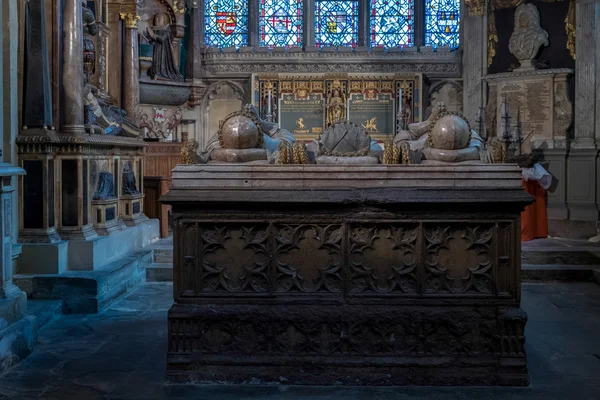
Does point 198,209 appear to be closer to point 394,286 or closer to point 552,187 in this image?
point 394,286

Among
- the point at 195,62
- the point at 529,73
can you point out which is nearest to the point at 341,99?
the point at 195,62

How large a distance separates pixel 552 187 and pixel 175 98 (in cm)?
594

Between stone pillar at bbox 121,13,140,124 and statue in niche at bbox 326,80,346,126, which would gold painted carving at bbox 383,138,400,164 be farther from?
statue in niche at bbox 326,80,346,126

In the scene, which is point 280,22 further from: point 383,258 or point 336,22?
point 383,258

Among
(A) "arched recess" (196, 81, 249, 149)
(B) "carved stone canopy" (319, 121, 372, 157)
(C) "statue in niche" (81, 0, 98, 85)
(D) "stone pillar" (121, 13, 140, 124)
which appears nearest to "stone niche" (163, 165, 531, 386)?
(B) "carved stone canopy" (319, 121, 372, 157)

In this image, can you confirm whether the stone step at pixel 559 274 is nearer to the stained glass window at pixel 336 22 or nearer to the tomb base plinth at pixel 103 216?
the tomb base plinth at pixel 103 216

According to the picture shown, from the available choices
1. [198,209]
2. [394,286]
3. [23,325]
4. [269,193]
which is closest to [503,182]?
[394,286]

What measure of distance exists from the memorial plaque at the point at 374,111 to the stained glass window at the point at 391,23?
49.5 inches

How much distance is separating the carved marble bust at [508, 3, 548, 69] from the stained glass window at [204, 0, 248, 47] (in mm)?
4850

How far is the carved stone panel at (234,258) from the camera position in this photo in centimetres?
421

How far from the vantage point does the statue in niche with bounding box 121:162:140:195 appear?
8.17m

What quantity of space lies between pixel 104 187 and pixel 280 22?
22.6ft

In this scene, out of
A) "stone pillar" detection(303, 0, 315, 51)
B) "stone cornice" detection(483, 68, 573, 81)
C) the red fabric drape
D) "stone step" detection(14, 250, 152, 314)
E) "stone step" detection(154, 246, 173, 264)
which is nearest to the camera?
"stone step" detection(14, 250, 152, 314)

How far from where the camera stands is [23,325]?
474 cm
